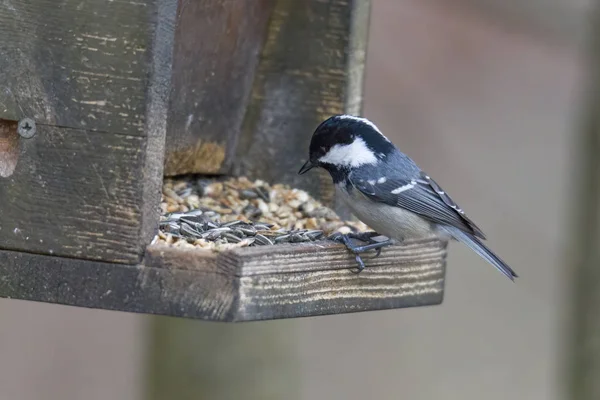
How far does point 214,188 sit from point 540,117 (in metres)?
3.79

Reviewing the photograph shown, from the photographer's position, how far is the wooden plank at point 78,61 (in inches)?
100

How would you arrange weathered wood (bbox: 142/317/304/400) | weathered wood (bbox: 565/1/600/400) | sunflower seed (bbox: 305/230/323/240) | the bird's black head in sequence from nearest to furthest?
sunflower seed (bbox: 305/230/323/240) → the bird's black head → weathered wood (bbox: 565/1/600/400) → weathered wood (bbox: 142/317/304/400)

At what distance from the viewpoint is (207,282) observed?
98.1 inches

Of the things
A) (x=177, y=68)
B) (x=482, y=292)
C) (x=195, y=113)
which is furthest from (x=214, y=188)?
(x=482, y=292)

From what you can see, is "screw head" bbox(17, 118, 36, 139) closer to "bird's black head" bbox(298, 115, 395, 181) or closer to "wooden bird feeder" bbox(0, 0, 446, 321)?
"wooden bird feeder" bbox(0, 0, 446, 321)

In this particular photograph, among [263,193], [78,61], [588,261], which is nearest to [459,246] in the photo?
[588,261]

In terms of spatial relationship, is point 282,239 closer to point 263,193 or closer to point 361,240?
point 361,240

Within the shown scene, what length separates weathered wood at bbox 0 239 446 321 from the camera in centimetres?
248

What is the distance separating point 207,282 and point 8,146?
0.74 m

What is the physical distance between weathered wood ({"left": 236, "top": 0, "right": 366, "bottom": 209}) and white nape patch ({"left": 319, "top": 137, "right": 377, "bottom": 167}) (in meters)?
0.37

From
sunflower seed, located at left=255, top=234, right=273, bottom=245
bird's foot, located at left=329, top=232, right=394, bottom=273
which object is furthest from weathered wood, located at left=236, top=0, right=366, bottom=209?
sunflower seed, located at left=255, top=234, right=273, bottom=245

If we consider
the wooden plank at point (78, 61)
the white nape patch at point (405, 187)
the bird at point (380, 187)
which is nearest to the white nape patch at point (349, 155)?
the bird at point (380, 187)

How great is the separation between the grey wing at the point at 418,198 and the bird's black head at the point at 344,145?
0.25ft

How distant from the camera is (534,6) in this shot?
5164 millimetres
